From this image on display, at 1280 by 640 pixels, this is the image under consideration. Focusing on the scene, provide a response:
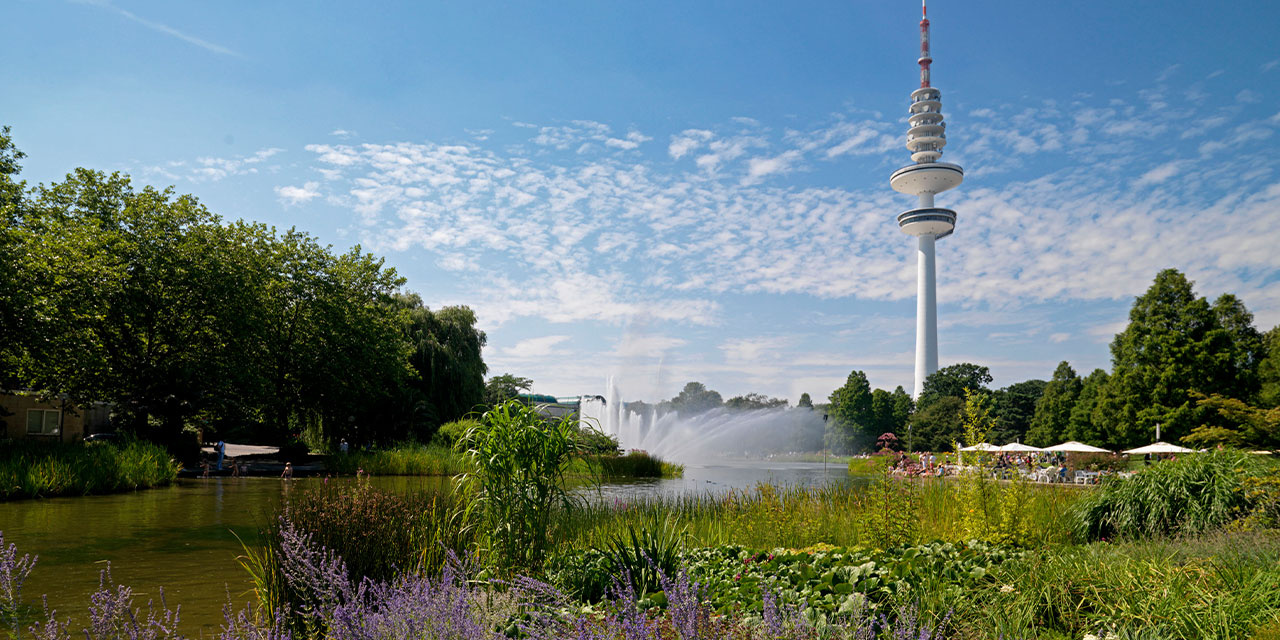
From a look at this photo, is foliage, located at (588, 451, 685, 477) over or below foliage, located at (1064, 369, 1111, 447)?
below

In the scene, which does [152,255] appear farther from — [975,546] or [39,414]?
[975,546]

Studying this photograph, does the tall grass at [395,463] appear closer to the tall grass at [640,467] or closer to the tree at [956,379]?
the tall grass at [640,467]

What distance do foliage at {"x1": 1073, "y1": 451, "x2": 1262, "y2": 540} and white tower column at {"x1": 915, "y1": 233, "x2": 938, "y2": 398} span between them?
345ft

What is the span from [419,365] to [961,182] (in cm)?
11093

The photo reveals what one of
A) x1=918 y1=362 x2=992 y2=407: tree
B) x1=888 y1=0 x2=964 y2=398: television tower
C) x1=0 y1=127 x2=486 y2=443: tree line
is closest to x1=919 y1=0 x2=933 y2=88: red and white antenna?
x1=888 y1=0 x2=964 y2=398: television tower

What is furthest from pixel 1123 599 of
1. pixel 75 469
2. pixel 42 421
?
pixel 42 421

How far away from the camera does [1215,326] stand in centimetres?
3556

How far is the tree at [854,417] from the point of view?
293ft

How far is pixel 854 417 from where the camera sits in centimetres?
9062

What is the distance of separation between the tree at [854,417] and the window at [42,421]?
76771 mm

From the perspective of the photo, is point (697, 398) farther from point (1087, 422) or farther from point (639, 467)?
point (639, 467)

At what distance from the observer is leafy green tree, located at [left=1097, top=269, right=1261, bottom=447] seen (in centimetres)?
3447

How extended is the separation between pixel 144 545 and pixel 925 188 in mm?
127487

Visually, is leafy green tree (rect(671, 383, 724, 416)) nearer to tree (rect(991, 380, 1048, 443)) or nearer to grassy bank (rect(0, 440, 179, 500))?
tree (rect(991, 380, 1048, 443))
